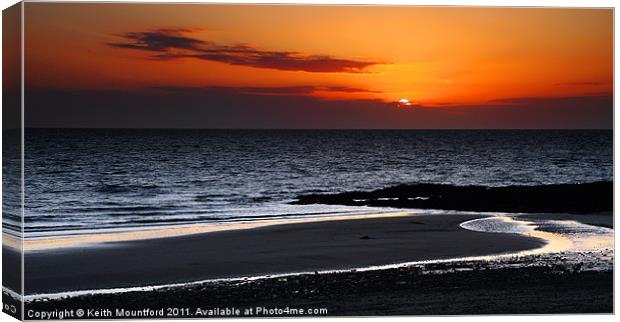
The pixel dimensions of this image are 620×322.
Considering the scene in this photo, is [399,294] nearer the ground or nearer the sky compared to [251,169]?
nearer the sky

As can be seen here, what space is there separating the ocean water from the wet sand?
2.07 ft

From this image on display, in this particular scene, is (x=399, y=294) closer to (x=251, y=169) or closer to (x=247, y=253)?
(x=247, y=253)

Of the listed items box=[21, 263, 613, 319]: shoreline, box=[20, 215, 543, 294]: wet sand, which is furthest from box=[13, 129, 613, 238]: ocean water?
box=[21, 263, 613, 319]: shoreline

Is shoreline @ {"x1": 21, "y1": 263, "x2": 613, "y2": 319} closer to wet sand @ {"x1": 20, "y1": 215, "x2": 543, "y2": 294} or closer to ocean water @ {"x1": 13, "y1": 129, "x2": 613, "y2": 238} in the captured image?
wet sand @ {"x1": 20, "y1": 215, "x2": 543, "y2": 294}

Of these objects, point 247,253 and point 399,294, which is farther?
point 247,253

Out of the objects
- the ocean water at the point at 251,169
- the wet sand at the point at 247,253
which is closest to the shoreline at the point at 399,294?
the wet sand at the point at 247,253

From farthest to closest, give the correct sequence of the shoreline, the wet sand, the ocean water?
the ocean water, the wet sand, the shoreline

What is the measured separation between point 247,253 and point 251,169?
1074 inches

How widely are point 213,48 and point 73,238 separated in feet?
10.4

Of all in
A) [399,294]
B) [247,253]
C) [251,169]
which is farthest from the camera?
[251,169]

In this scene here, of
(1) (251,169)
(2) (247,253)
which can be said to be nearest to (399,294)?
(2) (247,253)

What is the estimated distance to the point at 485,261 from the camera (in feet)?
40.9

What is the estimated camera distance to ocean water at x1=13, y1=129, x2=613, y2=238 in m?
14.4

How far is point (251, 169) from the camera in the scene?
39438mm
